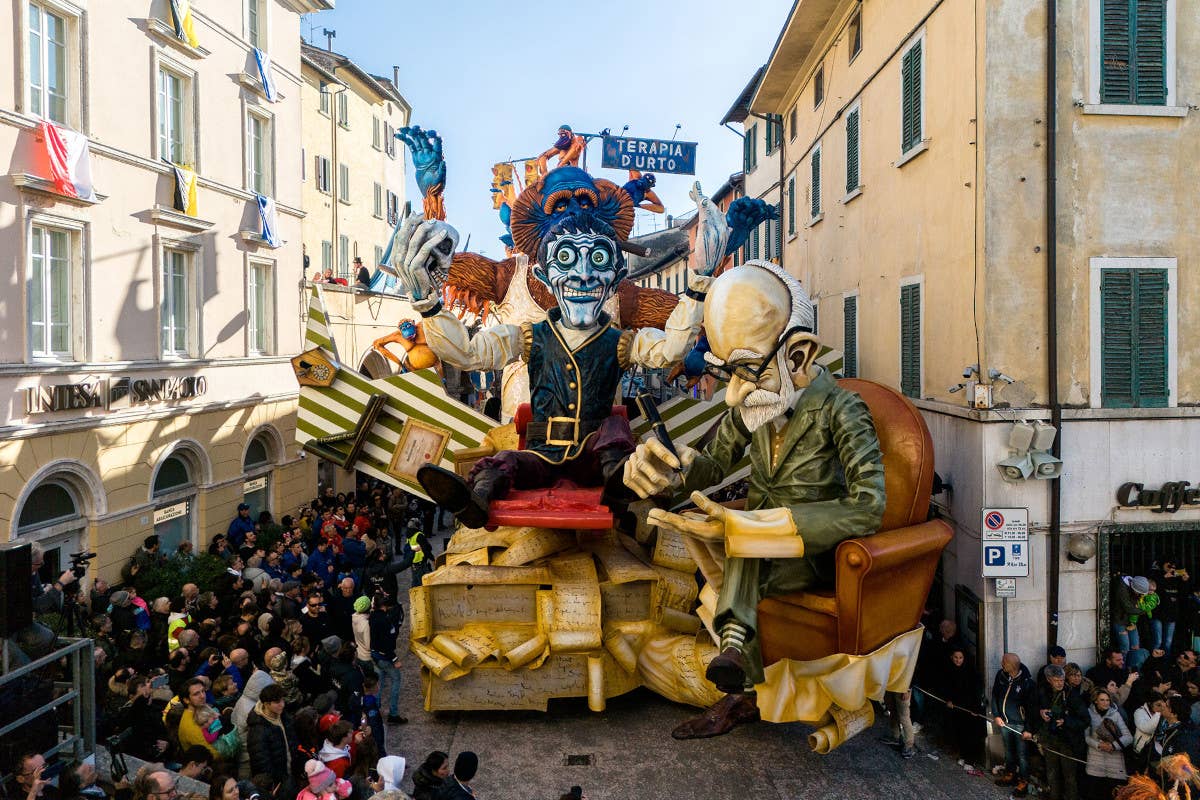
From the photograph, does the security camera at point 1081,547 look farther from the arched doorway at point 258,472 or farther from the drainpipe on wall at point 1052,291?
the arched doorway at point 258,472

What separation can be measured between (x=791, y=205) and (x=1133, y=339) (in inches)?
431

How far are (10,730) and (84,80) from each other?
9302mm

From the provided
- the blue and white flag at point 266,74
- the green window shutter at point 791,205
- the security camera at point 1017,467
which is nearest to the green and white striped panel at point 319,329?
the security camera at point 1017,467

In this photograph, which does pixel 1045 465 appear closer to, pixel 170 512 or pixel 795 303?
pixel 795 303

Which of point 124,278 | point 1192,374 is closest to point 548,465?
point 1192,374

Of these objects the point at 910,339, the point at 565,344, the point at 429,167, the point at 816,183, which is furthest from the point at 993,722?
the point at 816,183

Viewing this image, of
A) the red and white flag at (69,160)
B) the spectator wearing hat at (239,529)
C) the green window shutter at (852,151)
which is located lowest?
the spectator wearing hat at (239,529)

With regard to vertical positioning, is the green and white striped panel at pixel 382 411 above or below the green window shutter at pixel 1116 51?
below

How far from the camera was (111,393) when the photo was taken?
12.4 metres

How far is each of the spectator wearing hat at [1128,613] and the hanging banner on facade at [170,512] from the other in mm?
12583

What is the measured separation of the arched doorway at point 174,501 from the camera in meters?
13.9

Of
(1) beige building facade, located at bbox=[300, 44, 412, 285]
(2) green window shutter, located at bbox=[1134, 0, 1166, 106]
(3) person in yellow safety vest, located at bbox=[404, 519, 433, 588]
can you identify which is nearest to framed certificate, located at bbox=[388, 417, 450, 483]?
(3) person in yellow safety vest, located at bbox=[404, 519, 433, 588]

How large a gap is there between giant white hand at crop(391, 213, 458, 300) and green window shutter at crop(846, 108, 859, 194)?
729 cm

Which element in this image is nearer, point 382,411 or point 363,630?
point 363,630
